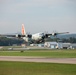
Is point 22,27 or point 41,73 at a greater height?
point 22,27

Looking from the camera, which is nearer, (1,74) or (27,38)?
(1,74)

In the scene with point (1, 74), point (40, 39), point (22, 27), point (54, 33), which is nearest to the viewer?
point (1, 74)

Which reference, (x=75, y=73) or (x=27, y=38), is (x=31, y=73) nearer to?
(x=75, y=73)

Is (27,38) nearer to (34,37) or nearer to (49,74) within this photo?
(34,37)

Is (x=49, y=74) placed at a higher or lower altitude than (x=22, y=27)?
lower

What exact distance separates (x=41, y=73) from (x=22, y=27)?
139412mm

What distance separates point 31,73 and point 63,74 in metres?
2.72

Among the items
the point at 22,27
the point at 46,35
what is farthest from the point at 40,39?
the point at 22,27

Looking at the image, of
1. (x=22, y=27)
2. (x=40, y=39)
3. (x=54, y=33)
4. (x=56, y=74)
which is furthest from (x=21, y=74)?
(x=22, y=27)

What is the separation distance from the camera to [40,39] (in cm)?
11675

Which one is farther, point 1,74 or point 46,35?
point 46,35

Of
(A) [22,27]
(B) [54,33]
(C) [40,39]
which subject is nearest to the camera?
(C) [40,39]

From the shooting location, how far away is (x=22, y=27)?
165 meters

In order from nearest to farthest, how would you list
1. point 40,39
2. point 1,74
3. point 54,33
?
1. point 1,74
2. point 40,39
3. point 54,33
